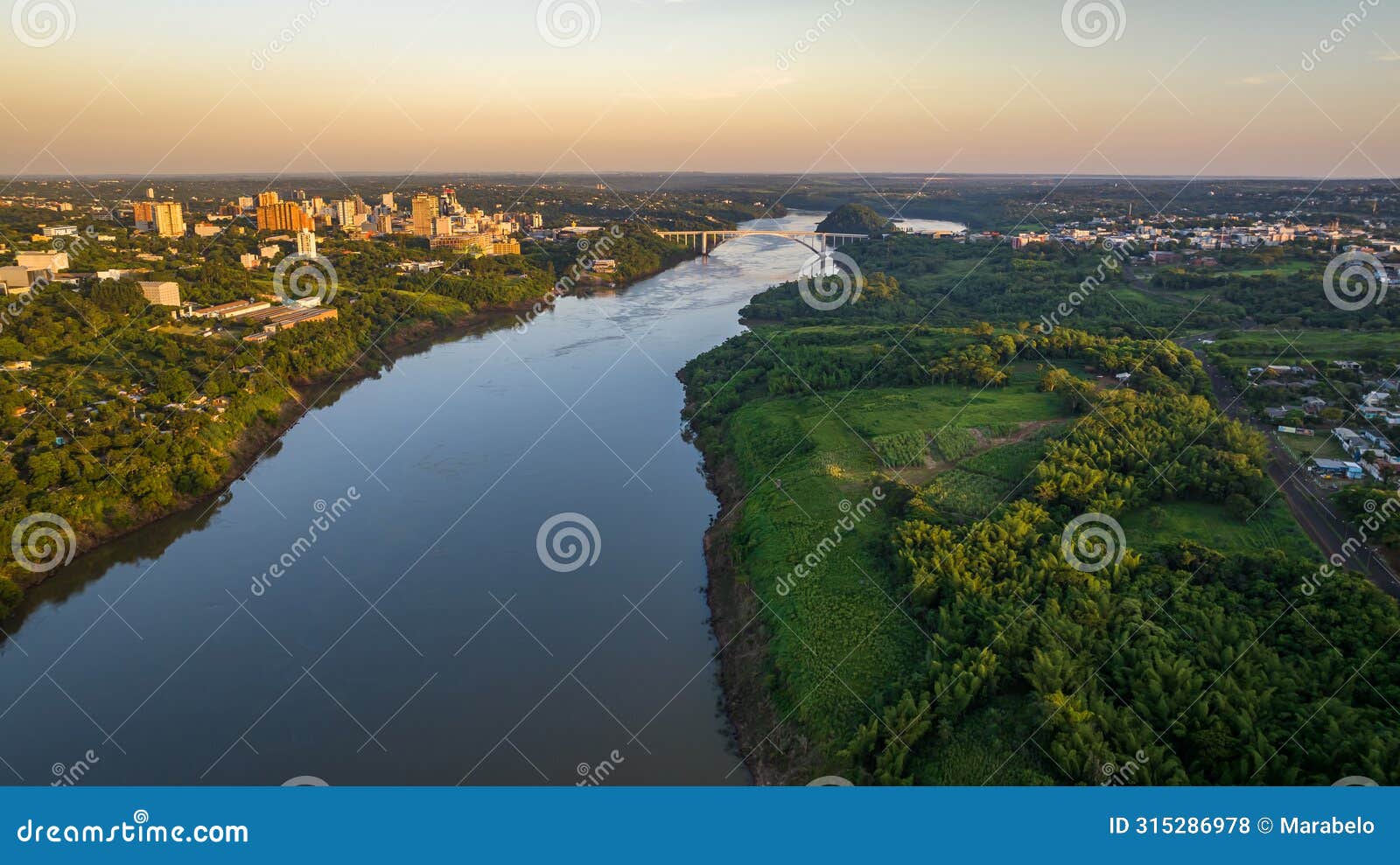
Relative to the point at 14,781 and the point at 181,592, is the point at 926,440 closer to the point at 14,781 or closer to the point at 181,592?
the point at 181,592

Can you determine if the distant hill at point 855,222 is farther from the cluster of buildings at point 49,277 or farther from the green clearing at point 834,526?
the green clearing at point 834,526

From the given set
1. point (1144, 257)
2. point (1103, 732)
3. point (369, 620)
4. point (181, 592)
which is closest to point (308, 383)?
point (181, 592)

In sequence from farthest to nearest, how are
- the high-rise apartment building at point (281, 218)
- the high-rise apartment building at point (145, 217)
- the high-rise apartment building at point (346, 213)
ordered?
1. the high-rise apartment building at point (346, 213)
2. the high-rise apartment building at point (281, 218)
3. the high-rise apartment building at point (145, 217)

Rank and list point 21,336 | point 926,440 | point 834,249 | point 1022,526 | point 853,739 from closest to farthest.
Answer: point 853,739 < point 1022,526 < point 926,440 < point 21,336 < point 834,249

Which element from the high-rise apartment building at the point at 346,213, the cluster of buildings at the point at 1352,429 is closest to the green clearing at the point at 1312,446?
the cluster of buildings at the point at 1352,429

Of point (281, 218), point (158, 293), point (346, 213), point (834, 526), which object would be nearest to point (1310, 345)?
point (834, 526)

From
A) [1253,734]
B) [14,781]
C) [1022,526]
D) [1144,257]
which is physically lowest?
[14,781]
